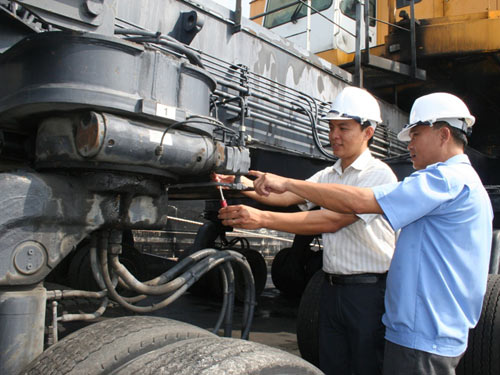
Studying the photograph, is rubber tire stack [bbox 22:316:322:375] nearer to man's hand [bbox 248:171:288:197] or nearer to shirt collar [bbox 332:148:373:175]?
man's hand [bbox 248:171:288:197]

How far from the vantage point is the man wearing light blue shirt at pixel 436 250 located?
5.74 feet

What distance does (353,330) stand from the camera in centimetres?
222

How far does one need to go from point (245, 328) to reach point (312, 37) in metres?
5.49

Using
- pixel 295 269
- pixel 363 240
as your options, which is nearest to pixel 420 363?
pixel 363 240

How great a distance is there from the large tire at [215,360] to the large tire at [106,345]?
89mm

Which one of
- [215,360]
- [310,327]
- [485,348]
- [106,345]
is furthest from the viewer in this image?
[310,327]

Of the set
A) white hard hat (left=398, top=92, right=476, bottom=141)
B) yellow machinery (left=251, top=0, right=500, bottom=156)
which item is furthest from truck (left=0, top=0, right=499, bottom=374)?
yellow machinery (left=251, top=0, right=500, bottom=156)

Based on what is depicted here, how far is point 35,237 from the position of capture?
5.72 feet

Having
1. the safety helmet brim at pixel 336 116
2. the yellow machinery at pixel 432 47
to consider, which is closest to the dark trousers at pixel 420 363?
the safety helmet brim at pixel 336 116

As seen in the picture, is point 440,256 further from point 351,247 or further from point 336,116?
point 336,116

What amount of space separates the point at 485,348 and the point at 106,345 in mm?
2043

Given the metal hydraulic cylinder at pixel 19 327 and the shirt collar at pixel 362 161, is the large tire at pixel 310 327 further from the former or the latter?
the metal hydraulic cylinder at pixel 19 327

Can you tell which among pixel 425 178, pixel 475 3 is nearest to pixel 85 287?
pixel 425 178

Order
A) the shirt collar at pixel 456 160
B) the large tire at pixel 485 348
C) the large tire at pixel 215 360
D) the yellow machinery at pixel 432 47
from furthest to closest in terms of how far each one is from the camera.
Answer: the yellow machinery at pixel 432 47, the large tire at pixel 485 348, the shirt collar at pixel 456 160, the large tire at pixel 215 360
